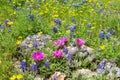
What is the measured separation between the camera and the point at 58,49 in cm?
549

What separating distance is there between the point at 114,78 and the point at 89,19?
2.96m

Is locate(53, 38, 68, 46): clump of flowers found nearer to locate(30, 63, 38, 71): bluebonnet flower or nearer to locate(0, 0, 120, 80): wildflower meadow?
locate(0, 0, 120, 80): wildflower meadow

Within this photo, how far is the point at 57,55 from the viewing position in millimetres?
5051

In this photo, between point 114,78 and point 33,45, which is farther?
point 33,45

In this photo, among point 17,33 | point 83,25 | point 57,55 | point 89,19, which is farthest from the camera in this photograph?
point 89,19

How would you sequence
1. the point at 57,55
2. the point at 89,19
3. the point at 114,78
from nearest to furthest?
the point at 114,78 < the point at 57,55 < the point at 89,19

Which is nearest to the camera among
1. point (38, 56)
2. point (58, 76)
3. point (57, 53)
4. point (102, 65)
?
point (58, 76)

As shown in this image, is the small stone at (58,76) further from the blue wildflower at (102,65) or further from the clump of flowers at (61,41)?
the clump of flowers at (61,41)

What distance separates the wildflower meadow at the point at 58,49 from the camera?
482 cm

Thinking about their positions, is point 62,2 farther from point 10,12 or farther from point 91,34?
point 91,34

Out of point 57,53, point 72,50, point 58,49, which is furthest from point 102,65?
point 58,49

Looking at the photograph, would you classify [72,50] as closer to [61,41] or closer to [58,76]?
[61,41]

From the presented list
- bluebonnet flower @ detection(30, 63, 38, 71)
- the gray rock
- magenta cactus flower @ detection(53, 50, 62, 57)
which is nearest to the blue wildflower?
the gray rock

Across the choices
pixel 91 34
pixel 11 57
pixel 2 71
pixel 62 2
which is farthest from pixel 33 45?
pixel 62 2
